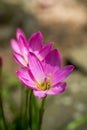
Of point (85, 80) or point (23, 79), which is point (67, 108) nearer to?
point (85, 80)

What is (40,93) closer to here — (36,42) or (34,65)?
(34,65)

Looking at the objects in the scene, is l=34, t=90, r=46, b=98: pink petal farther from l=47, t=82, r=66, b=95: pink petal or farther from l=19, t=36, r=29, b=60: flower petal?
l=19, t=36, r=29, b=60: flower petal

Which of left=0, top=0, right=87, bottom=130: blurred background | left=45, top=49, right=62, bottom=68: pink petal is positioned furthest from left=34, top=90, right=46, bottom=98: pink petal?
left=0, top=0, right=87, bottom=130: blurred background

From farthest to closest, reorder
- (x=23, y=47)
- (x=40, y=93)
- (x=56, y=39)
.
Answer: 1. (x=56, y=39)
2. (x=23, y=47)
3. (x=40, y=93)

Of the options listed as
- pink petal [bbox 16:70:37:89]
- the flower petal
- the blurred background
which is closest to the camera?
pink petal [bbox 16:70:37:89]

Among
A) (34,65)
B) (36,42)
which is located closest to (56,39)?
(36,42)

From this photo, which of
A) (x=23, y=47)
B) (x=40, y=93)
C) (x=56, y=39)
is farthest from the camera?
(x=56, y=39)
